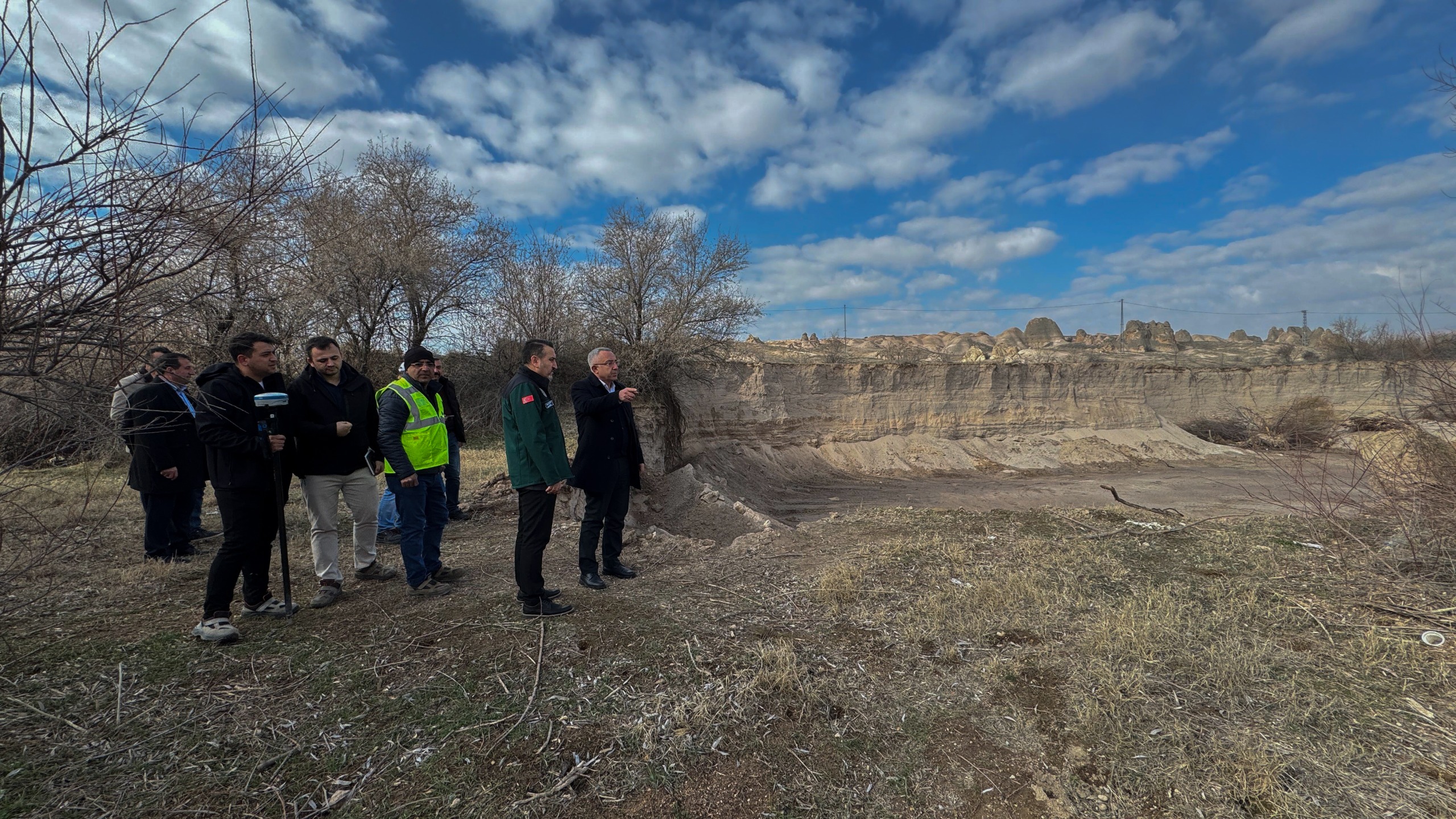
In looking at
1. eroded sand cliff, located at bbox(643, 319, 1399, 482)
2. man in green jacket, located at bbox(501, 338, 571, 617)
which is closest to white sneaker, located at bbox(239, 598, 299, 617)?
man in green jacket, located at bbox(501, 338, 571, 617)

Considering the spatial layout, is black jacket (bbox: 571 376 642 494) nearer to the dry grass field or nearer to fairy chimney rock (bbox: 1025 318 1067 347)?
the dry grass field

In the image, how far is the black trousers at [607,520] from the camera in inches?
183

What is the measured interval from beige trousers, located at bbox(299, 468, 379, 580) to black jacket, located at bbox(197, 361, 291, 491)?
14.4 inches

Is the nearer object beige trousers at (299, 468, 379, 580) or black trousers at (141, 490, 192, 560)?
beige trousers at (299, 468, 379, 580)

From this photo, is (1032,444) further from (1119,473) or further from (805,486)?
(805,486)

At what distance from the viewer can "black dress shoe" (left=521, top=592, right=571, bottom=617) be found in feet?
13.0

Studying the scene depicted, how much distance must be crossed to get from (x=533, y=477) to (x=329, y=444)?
1575 millimetres

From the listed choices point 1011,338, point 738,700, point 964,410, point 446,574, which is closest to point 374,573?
point 446,574

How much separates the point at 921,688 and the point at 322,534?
4.10m

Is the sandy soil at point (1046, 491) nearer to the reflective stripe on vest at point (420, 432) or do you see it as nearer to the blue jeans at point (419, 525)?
the blue jeans at point (419, 525)

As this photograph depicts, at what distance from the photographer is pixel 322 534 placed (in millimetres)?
4227

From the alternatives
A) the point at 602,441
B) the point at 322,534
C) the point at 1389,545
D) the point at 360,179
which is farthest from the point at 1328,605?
the point at 360,179

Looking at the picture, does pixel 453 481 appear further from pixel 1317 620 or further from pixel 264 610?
pixel 1317 620

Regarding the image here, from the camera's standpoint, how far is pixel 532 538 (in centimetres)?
397
